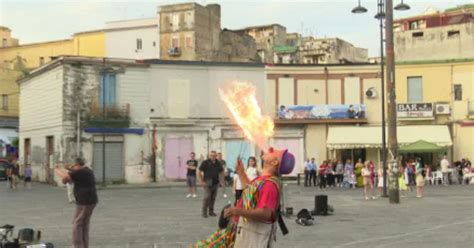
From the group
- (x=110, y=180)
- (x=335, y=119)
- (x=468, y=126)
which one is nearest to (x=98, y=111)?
(x=110, y=180)

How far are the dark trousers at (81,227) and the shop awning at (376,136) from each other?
2709 cm

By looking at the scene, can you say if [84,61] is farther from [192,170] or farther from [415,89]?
[415,89]

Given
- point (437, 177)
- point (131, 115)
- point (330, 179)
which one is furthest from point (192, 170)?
point (437, 177)

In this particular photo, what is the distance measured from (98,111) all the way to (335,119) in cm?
1397

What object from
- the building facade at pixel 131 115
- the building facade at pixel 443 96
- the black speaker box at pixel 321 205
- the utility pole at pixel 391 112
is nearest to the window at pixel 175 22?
the building facade at pixel 131 115

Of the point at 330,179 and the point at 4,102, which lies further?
the point at 4,102

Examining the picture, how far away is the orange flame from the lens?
7917 mm

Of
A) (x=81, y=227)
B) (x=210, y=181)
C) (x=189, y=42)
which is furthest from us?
(x=189, y=42)

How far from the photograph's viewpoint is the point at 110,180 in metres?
33.9

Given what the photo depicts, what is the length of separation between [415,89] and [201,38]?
29.1 meters

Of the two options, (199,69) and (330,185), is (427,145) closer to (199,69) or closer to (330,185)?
(330,185)

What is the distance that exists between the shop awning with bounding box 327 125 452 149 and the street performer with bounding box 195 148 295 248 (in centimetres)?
3061

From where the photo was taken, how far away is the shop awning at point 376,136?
35.3 metres

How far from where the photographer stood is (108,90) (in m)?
34.2
